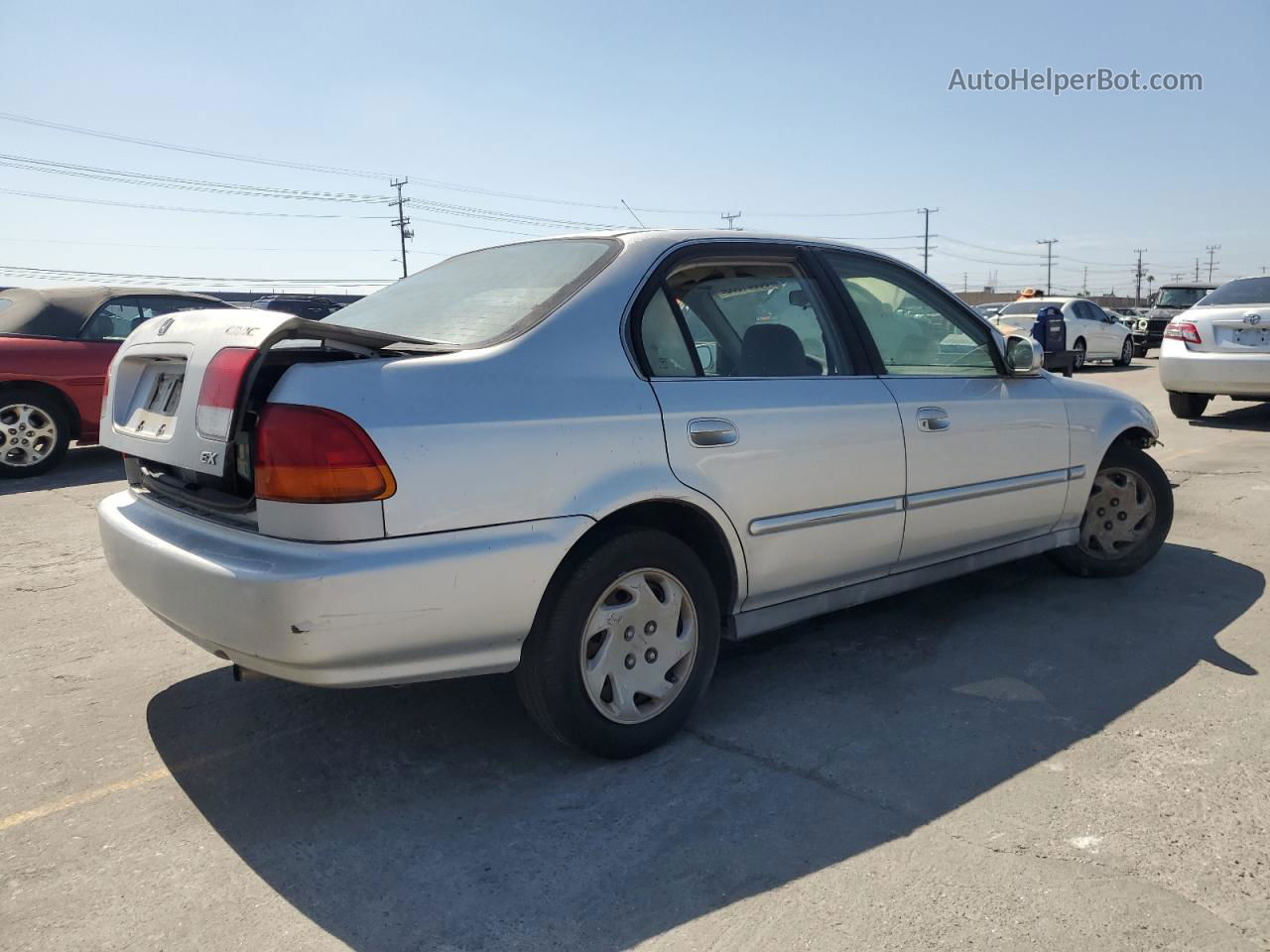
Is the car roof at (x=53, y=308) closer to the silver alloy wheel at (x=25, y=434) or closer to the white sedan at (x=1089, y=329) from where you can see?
the silver alloy wheel at (x=25, y=434)

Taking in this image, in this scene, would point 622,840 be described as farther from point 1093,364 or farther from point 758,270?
point 1093,364

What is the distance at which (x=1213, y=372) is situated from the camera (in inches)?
408

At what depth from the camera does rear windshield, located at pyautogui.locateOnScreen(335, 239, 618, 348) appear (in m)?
2.97

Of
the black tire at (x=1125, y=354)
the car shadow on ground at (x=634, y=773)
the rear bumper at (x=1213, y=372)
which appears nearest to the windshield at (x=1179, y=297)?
the black tire at (x=1125, y=354)

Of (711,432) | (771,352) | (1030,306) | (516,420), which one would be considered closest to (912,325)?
Result: (771,352)

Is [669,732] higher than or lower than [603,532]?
lower

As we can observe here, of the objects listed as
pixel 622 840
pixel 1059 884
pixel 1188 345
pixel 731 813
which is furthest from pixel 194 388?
pixel 1188 345

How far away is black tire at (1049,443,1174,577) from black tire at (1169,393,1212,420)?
760cm

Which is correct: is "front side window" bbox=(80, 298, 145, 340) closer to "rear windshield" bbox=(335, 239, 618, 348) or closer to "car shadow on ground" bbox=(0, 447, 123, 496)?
"car shadow on ground" bbox=(0, 447, 123, 496)

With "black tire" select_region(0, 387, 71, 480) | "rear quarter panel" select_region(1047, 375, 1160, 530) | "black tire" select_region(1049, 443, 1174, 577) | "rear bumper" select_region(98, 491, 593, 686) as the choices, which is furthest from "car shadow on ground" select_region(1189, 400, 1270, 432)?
"black tire" select_region(0, 387, 71, 480)

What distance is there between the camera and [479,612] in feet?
8.57

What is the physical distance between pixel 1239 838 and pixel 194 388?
304cm

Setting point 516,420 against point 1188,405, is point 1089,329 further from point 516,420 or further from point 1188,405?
point 516,420

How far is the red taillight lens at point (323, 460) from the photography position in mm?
2451
